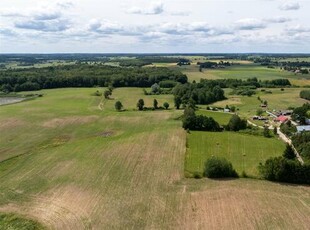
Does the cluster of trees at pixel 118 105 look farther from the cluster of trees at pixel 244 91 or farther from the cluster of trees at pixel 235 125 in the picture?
the cluster of trees at pixel 244 91

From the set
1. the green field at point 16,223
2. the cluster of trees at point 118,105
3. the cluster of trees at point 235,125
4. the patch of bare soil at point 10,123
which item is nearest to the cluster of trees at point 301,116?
the cluster of trees at point 235,125

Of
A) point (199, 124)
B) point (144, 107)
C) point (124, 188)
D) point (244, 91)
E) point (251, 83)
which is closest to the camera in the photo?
point (124, 188)

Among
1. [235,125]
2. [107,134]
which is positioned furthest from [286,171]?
[107,134]

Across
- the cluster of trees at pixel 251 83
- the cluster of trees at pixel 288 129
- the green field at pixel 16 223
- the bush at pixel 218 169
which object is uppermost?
the bush at pixel 218 169

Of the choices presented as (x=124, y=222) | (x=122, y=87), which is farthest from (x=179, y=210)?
(x=122, y=87)

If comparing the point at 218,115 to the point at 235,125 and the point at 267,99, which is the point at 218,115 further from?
the point at 267,99
